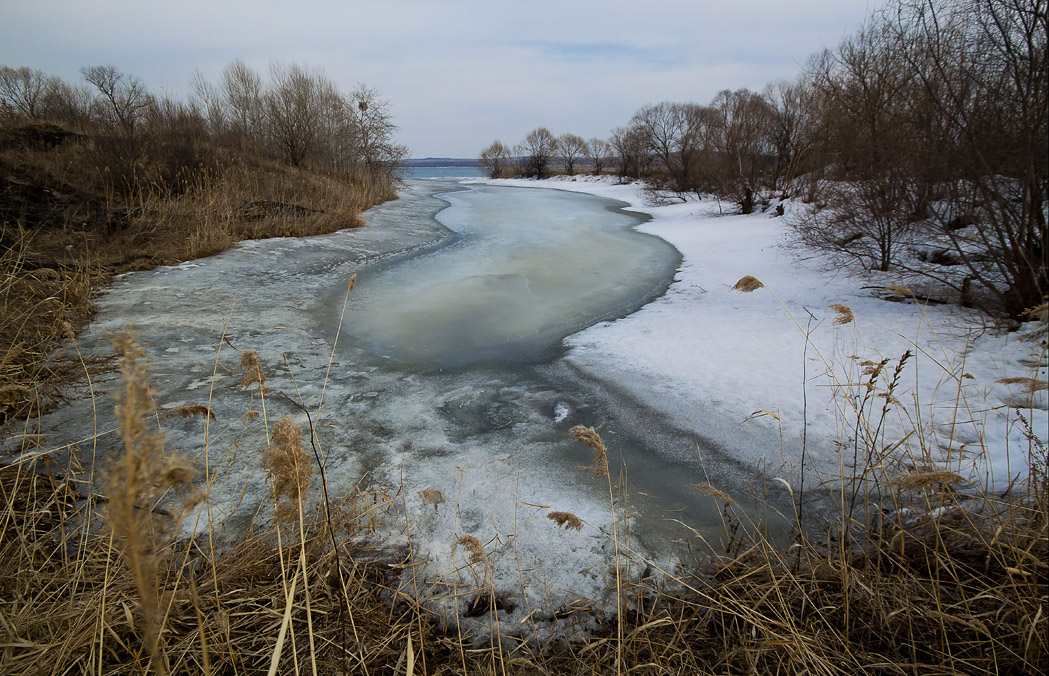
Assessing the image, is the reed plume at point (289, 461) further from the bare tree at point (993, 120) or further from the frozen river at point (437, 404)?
the bare tree at point (993, 120)

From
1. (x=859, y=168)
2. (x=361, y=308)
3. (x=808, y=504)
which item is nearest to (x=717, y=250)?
(x=859, y=168)

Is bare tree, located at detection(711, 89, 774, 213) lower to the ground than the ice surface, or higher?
higher

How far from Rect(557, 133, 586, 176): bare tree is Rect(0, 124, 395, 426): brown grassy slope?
3756 centimetres

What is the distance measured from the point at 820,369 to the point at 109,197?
36.6ft

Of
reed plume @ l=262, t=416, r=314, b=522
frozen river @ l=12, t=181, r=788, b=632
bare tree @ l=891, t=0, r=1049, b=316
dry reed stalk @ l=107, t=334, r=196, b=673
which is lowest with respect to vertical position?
frozen river @ l=12, t=181, r=788, b=632

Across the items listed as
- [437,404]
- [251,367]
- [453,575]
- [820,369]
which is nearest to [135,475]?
[251,367]

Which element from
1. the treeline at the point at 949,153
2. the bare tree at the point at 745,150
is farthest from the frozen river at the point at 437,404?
the bare tree at the point at 745,150

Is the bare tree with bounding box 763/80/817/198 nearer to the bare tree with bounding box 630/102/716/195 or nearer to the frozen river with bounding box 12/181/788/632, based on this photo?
the bare tree with bounding box 630/102/716/195

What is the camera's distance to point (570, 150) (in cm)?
4778

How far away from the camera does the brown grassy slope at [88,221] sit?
16.3 ft

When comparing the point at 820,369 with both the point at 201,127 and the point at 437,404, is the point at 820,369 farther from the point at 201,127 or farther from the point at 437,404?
the point at 201,127

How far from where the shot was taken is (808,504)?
2.96 metres

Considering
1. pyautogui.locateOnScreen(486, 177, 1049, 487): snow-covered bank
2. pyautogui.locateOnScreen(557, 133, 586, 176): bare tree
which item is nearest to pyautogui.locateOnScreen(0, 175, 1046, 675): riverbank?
pyautogui.locateOnScreen(486, 177, 1049, 487): snow-covered bank

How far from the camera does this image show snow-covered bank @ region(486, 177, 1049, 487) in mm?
3297
